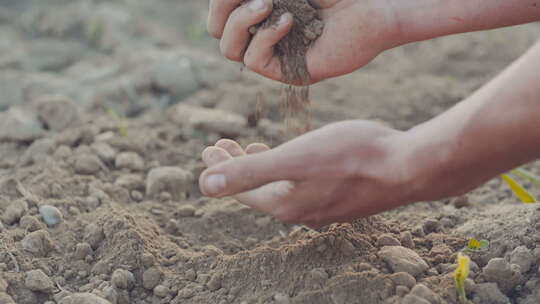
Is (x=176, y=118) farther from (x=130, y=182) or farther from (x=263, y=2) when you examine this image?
(x=263, y=2)

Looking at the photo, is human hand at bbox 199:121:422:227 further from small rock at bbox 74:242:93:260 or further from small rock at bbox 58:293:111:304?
small rock at bbox 74:242:93:260

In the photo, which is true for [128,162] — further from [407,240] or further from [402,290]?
[402,290]

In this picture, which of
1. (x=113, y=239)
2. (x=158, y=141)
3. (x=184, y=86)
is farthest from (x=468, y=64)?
(x=113, y=239)

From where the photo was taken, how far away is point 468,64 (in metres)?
3.48

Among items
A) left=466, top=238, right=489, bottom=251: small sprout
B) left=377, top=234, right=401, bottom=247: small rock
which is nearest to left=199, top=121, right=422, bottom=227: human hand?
left=377, top=234, right=401, bottom=247: small rock

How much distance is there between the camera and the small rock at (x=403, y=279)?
1551 mm

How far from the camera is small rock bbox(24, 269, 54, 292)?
164 centimetres

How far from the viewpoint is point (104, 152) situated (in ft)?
8.01

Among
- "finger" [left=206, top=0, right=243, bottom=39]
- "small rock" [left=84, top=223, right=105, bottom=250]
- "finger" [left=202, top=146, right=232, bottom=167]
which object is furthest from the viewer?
"finger" [left=206, top=0, right=243, bottom=39]

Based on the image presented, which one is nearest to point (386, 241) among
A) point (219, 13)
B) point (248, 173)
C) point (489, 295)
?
point (489, 295)

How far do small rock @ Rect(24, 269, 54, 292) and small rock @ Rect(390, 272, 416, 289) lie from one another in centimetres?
87

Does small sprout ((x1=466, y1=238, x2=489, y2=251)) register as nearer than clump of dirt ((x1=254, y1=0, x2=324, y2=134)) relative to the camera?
Yes

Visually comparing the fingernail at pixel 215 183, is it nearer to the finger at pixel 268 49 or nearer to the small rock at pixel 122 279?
the small rock at pixel 122 279

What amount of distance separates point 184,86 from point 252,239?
4.51ft
